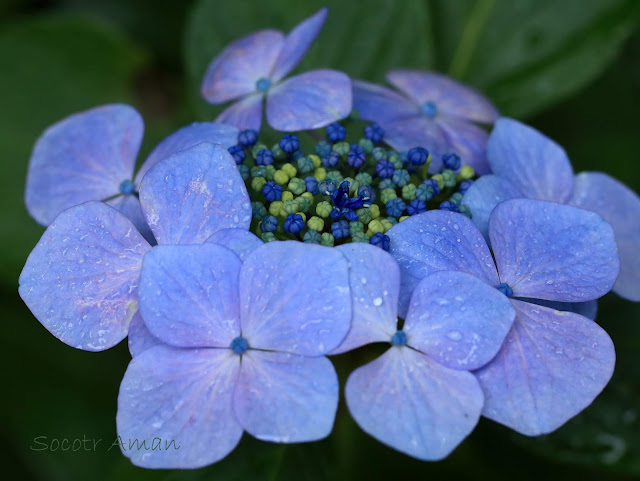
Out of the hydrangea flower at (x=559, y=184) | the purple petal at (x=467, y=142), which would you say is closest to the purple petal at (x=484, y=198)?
the hydrangea flower at (x=559, y=184)

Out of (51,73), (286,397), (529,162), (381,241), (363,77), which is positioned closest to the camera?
(286,397)

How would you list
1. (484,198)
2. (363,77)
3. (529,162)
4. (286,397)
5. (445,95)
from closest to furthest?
(286,397), (484,198), (529,162), (445,95), (363,77)

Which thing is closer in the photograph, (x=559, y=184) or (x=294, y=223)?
(x=294, y=223)

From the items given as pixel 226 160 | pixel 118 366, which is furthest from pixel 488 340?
pixel 118 366

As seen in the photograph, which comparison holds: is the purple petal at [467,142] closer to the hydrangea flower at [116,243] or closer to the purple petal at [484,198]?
the purple petal at [484,198]

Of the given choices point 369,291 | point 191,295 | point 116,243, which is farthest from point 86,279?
point 369,291

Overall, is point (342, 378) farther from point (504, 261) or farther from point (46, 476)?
point (46, 476)

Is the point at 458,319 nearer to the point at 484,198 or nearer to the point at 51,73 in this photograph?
the point at 484,198
